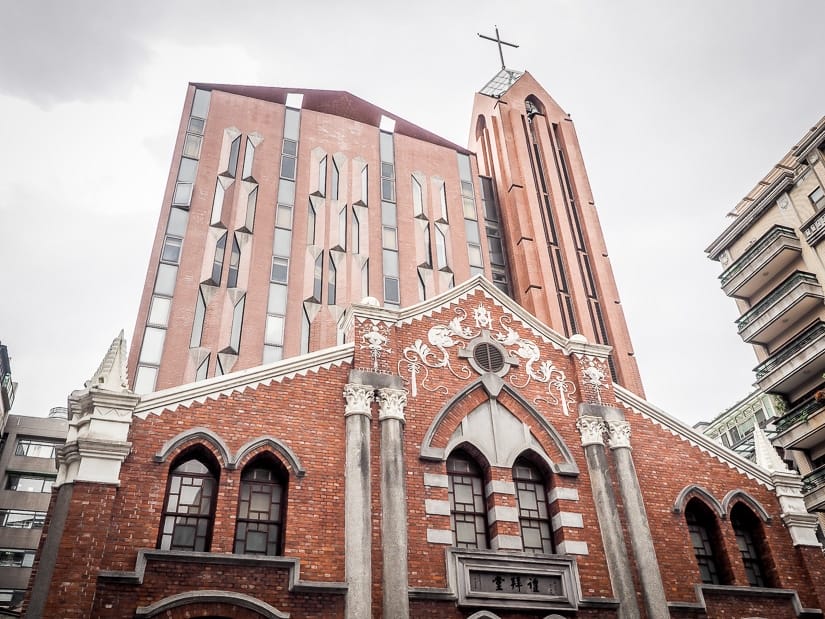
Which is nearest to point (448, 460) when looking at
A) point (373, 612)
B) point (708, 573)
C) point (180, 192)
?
point (373, 612)

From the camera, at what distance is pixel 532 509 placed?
1641cm

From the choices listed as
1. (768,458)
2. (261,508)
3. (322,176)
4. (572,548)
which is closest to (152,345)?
(322,176)

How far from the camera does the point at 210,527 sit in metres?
13.8

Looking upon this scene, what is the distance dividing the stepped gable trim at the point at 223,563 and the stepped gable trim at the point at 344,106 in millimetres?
32504

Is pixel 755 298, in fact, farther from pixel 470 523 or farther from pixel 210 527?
pixel 210 527

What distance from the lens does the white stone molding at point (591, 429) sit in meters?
17.4

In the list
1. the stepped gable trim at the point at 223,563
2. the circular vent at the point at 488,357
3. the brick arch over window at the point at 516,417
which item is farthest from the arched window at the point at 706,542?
the stepped gable trim at the point at 223,563

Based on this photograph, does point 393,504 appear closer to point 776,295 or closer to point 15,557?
point 776,295

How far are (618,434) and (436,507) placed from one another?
17.2ft

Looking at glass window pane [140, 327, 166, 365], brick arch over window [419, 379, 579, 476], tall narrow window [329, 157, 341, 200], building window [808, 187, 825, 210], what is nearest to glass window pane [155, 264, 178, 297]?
glass window pane [140, 327, 166, 365]

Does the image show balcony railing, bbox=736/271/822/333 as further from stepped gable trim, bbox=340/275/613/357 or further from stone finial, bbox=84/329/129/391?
stone finial, bbox=84/329/129/391

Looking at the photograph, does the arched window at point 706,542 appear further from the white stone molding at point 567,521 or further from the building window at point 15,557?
the building window at point 15,557

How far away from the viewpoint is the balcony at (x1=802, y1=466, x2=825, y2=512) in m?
29.9

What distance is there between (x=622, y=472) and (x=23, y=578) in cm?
3965
